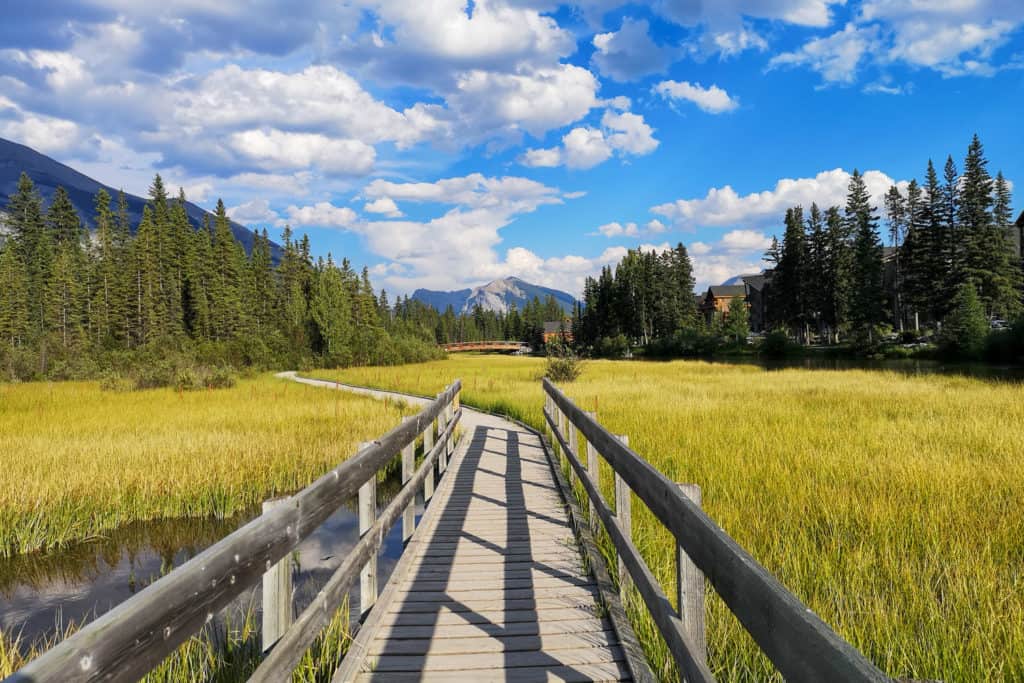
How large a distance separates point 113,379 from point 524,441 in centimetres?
2464

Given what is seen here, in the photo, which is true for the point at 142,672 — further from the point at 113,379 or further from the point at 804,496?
the point at 113,379

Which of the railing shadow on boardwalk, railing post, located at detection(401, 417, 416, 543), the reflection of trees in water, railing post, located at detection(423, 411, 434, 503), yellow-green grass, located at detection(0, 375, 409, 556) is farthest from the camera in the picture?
yellow-green grass, located at detection(0, 375, 409, 556)

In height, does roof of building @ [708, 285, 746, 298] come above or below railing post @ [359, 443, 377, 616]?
above

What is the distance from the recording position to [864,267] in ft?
174

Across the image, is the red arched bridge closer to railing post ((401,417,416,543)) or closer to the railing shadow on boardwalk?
the railing shadow on boardwalk

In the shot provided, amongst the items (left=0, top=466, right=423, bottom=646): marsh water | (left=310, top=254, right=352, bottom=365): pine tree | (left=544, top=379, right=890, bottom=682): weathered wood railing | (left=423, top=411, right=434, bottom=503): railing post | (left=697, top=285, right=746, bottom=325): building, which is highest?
(left=697, top=285, right=746, bottom=325): building

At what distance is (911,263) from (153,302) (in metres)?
73.8

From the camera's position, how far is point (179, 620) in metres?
1.65

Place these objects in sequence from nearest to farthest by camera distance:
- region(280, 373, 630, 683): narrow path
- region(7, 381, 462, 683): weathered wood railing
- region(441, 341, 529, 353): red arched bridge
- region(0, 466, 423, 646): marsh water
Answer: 1. region(7, 381, 462, 683): weathered wood railing
2. region(280, 373, 630, 683): narrow path
3. region(0, 466, 423, 646): marsh water
4. region(441, 341, 529, 353): red arched bridge

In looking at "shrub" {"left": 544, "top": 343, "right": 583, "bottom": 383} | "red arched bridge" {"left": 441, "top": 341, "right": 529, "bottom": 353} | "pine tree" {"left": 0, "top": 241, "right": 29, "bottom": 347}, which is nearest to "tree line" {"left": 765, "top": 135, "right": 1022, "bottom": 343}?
"shrub" {"left": 544, "top": 343, "right": 583, "bottom": 383}

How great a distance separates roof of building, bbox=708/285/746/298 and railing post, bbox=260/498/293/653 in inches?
4770

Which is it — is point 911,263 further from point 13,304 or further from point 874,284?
point 13,304

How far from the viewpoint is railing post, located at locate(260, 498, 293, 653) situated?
2.55 m

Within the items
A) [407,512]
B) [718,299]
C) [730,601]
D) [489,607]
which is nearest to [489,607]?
[489,607]
